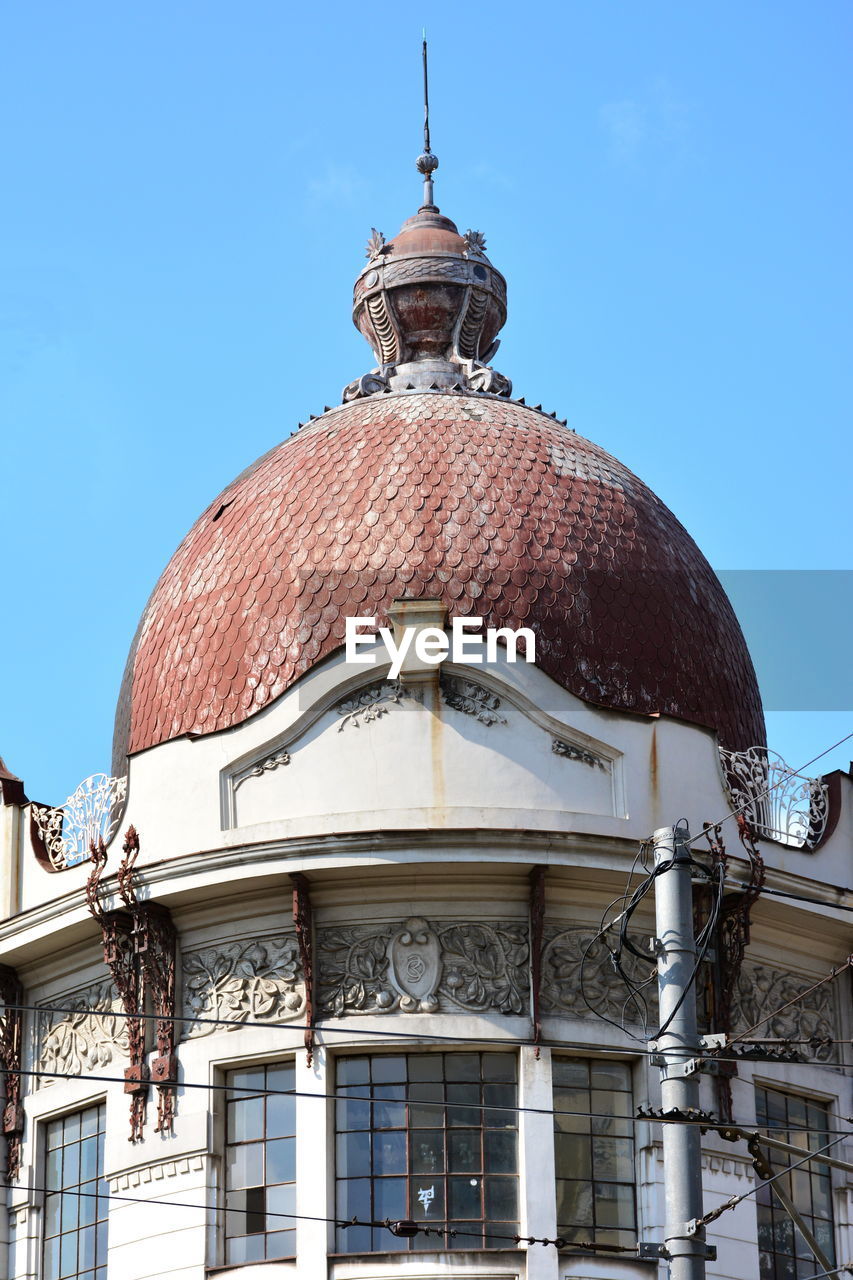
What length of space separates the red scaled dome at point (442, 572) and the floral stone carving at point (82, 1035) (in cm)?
290

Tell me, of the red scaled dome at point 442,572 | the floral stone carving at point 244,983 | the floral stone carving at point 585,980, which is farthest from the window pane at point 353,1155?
the red scaled dome at point 442,572

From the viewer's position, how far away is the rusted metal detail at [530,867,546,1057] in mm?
23391

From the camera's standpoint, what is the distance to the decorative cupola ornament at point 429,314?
96.6 feet

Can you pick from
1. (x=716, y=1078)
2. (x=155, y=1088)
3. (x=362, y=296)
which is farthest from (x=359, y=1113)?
(x=362, y=296)

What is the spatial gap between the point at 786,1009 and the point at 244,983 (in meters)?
5.87

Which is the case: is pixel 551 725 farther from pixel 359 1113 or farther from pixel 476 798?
pixel 359 1113

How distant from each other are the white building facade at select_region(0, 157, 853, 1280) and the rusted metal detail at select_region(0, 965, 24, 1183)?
0.03m

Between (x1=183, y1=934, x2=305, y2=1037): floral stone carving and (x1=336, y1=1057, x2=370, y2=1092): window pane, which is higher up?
(x1=183, y1=934, x2=305, y2=1037): floral stone carving

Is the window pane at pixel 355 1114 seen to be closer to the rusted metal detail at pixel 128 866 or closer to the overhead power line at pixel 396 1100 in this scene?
the overhead power line at pixel 396 1100

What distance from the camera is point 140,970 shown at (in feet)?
80.1

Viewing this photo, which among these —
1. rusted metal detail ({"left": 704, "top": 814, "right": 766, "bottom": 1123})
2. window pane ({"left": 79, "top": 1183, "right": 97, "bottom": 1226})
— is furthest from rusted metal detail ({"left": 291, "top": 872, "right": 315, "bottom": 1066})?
rusted metal detail ({"left": 704, "top": 814, "right": 766, "bottom": 1123})

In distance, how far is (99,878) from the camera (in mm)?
24562

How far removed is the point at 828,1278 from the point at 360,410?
11.6 m

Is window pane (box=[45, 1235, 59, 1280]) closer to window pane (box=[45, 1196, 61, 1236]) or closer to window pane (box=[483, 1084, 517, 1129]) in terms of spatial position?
window pane (box=[45, 1196, 61, 1236])
